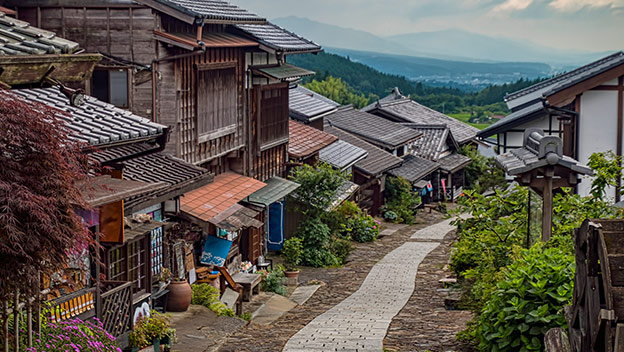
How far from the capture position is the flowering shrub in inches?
399

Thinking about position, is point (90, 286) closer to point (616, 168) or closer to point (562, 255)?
point (562, 255)

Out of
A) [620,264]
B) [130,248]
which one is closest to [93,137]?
[130,248]

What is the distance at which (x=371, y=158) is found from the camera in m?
45.0

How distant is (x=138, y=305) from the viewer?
1611 cm

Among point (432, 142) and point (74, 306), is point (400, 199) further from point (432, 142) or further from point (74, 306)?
point (74, 306)

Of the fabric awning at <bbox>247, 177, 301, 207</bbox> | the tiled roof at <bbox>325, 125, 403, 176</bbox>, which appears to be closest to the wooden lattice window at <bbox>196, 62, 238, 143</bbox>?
the fabric awning at <bbox>247, 177, 301, 207</bbox>

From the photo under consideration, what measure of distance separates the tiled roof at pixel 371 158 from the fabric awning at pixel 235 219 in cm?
1966

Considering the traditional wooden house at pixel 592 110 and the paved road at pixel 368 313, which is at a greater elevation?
the traditional wooden house at pixel 592 110

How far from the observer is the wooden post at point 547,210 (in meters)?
14.0

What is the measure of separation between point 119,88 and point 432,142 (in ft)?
133

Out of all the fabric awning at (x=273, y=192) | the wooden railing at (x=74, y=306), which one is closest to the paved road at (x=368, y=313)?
the wooden railing at (x=74, y=306)

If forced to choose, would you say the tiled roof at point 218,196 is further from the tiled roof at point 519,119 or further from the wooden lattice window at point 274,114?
the tiled roof at point 519,119

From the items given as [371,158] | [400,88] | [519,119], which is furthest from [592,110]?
[400,88]

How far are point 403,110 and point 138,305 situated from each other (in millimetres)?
50759
